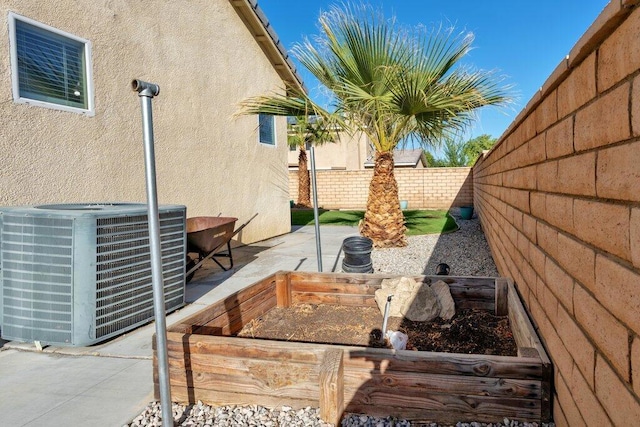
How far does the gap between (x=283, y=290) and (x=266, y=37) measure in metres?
7.73

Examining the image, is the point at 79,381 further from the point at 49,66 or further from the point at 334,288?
the point at 49,66

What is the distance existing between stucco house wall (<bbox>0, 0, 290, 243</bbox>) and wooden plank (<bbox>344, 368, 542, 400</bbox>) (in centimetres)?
404

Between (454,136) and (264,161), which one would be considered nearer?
(454,136)

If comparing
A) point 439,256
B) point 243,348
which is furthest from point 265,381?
point 439,256

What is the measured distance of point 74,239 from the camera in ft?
10.8

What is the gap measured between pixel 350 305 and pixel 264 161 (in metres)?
6.84

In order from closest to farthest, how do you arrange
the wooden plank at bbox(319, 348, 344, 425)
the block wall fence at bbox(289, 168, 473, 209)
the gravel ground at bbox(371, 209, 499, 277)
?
the wooden plank at bbox(319, 348, 344, 425), the gravel ground at bbox(371, 209, 499, 277), the block wall fence at bbox(289, 168, 473, 209)

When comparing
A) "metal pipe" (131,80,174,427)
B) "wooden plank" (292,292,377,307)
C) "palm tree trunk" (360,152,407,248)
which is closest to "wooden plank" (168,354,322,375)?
"metal pipe" (131,80,174,427)

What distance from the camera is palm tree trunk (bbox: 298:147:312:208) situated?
2180cm

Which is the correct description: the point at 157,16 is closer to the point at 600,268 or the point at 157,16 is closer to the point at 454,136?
the point at 454,136

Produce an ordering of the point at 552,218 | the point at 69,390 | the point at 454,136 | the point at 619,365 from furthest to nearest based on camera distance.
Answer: the point at 454,136, the point at 69,390, the point at 552,218, the point at 619,365

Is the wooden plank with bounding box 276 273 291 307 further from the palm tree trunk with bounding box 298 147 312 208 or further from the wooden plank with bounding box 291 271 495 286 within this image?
the palm tree trunk with bounding box 298 147 312 208

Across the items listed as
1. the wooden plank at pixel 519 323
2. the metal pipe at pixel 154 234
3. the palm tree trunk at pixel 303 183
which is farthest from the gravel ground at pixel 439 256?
the palm tree trunk at pixel 303 183

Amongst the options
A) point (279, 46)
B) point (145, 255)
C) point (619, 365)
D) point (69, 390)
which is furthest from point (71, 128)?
point (279, 46)
